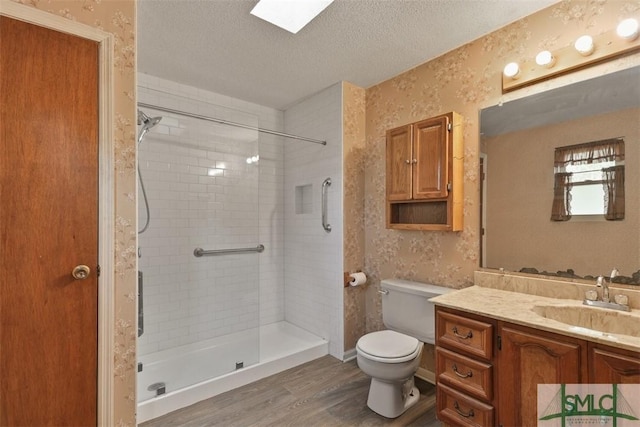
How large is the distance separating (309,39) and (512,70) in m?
1.29

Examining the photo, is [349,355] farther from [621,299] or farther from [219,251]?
[621,299]

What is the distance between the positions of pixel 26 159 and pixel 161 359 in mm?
1838

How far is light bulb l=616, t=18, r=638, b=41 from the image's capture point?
4.80ft

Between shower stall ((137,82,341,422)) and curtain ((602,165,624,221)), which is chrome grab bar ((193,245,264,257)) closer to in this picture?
shower stall ((137,82,341,422))

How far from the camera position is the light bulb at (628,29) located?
146 cm

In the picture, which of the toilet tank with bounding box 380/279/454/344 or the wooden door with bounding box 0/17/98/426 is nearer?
the wooden door with bounding box 0/17/98/426

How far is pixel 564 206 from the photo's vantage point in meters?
1.71

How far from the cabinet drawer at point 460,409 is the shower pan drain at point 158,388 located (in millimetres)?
1740

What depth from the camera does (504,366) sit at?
1457mm

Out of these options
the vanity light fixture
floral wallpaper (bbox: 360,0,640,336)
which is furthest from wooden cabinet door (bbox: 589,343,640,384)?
the vanity light fixture

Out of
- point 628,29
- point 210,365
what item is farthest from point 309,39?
point 210,365

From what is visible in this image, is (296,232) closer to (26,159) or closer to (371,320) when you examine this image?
(371,320)

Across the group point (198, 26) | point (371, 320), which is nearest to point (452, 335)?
point (371, 320)

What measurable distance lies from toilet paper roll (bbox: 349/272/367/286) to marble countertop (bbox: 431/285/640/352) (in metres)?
0.99
